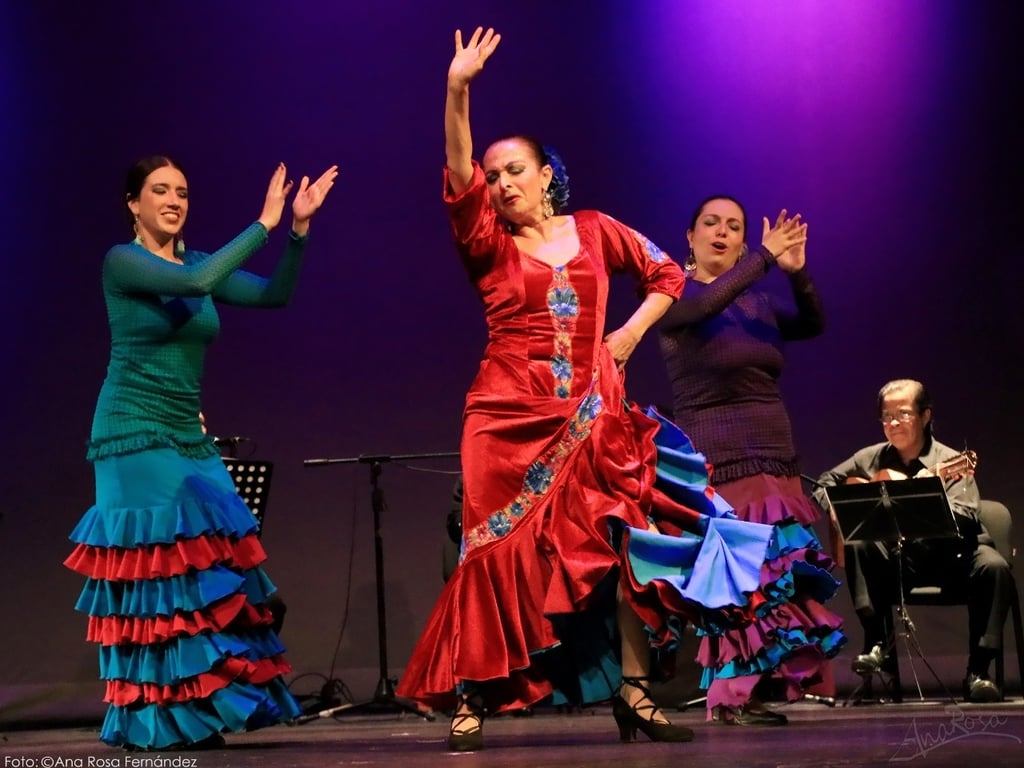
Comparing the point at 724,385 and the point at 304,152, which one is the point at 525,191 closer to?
the point at 724,385

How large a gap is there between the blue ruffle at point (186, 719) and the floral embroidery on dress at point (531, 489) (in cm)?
80

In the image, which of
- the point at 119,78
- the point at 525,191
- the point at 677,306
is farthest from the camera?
the point at 119,78

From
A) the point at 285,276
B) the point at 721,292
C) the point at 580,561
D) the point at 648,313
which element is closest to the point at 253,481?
the point at 285,276

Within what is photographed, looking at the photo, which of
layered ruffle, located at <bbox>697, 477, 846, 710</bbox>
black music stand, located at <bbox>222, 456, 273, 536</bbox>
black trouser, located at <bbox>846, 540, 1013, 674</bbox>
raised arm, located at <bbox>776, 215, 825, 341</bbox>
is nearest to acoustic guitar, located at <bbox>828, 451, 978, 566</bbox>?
black trouser, located at <bbox>846, 540, 1013, 674</bbox>

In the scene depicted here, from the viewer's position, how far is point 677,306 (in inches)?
171

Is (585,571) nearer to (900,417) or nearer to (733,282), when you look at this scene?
(733,282)

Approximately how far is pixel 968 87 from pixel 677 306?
2849mm

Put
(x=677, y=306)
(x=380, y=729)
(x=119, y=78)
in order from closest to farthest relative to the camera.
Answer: (x=677, y=306) < (x=380, y=729) < (x=119, y=78)

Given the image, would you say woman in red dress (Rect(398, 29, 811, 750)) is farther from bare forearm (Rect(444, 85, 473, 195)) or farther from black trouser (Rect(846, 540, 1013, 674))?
black trouser (Rect(846, 540, 1013, 674))

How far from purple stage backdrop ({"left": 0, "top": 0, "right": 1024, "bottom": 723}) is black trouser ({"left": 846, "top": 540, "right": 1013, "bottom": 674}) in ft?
1.77

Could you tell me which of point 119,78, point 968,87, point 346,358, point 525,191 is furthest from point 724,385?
point 119,78

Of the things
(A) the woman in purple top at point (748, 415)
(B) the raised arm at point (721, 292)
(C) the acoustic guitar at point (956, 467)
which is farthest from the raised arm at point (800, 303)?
(C) the acoustic guitar at point (956, 467)

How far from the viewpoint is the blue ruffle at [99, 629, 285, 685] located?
11.8 feet

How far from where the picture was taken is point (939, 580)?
567 centimetres
